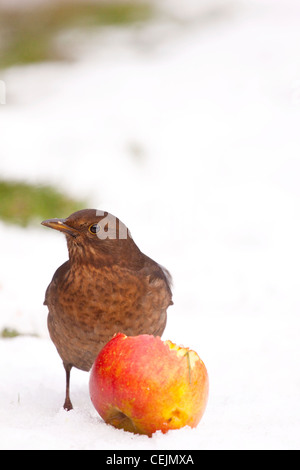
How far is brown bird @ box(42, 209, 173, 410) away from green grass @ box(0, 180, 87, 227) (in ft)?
5.98

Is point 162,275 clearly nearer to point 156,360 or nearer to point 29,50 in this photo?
point 156,360

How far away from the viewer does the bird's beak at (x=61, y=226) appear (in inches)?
83.4

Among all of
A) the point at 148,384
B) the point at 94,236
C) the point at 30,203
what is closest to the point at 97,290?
the point at 94,236

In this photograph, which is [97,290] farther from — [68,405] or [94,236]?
[68,405]

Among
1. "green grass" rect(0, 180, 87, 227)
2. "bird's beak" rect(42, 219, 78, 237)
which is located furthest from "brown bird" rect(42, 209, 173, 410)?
"green grass" rect(0, 180, 87, 227)

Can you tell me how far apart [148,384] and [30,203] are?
2.39m

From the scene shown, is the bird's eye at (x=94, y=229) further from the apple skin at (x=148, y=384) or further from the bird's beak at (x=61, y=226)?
the apple skin at (x=148, y=384)

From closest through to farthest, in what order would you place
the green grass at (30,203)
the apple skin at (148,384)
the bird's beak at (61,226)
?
the apple skin at (148,384) → the bird's beak at (61,226) → the green grass at (30,203)

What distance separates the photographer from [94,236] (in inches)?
85.7

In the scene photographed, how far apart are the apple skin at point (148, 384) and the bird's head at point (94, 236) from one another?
30 centimetres

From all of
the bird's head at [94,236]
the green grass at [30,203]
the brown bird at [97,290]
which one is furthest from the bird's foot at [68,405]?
the green grass at [30,203]

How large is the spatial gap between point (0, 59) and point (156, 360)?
10.3 ft

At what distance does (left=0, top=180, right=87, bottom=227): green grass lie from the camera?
4.04m
